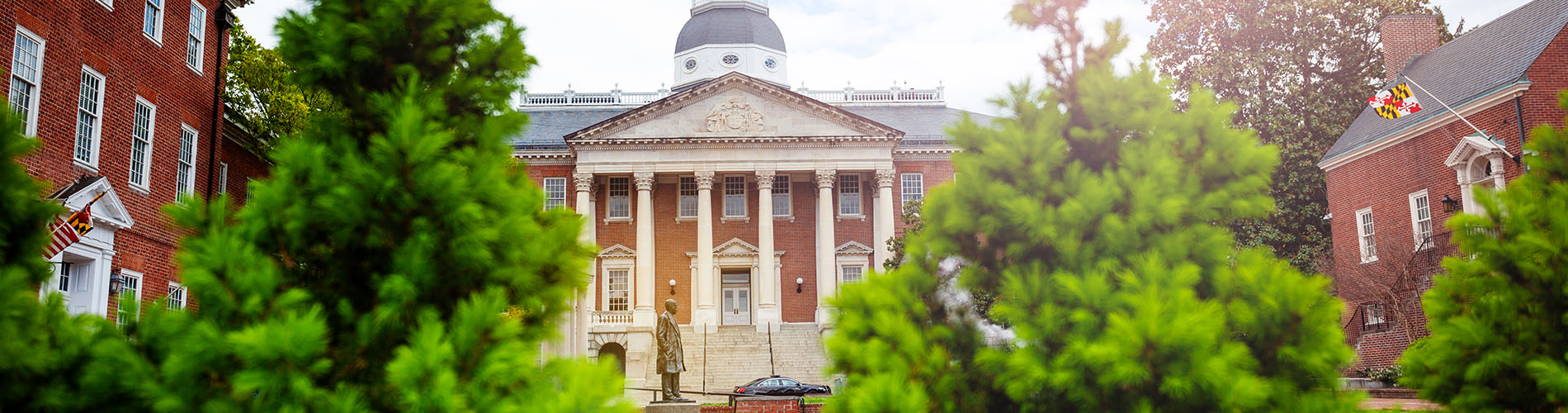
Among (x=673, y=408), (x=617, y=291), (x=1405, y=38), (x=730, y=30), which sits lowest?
(x=673, y=408)

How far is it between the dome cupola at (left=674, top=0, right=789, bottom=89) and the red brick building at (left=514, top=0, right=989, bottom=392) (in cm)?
1542

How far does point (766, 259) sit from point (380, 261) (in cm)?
3918

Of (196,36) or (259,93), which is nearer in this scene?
(196,36)

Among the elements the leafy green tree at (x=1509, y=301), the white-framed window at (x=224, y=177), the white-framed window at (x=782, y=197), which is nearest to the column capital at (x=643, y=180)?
the white-framed window at (x=782, y=197)

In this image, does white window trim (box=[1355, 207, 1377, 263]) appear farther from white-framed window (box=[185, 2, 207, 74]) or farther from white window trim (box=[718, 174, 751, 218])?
white-framed window (box=[185, 2, 207, 74])

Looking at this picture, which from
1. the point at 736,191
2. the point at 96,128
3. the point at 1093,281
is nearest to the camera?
the point at 1093,281

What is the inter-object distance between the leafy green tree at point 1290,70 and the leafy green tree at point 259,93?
29.5m

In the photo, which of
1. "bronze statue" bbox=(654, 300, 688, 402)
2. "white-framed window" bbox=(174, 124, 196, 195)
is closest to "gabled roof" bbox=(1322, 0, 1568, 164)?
"bronze statue" bbox=(654, 300, 688, 402)

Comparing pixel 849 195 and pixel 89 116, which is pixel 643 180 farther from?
pixel 89 116

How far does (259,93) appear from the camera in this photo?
27.7 metres

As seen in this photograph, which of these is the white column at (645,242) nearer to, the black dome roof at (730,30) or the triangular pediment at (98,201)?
the black dome roof at (730,30)

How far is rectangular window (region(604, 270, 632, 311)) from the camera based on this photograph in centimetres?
4616

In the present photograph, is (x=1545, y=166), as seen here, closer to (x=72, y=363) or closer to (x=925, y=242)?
(x=925, y=242)

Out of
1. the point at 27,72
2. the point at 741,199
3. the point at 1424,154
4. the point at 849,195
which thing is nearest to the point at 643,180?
the point at 741,199
